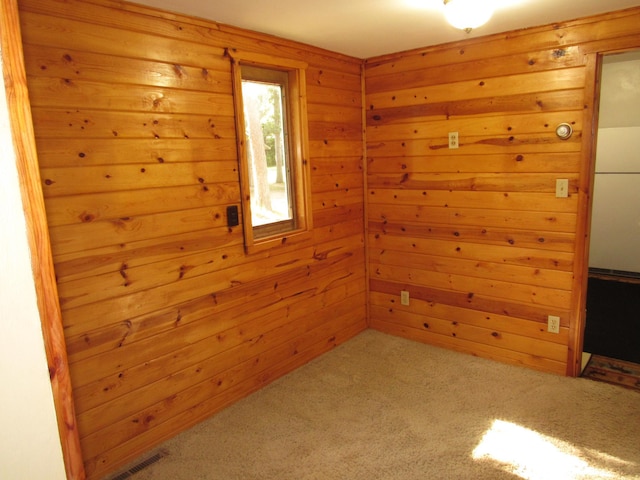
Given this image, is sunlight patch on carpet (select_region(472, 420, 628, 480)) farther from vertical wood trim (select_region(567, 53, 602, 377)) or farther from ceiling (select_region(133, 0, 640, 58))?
ceiling (select_region(133, 0, 640, 58))

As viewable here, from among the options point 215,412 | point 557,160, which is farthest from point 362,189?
point 215,412

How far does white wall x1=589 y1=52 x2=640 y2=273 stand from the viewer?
454 cm

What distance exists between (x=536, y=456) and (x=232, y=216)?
6.62 feet

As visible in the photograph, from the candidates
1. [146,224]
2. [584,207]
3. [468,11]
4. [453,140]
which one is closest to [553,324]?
[584,207]

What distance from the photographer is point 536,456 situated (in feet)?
7.13

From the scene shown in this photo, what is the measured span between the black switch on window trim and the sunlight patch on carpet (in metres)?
1.76

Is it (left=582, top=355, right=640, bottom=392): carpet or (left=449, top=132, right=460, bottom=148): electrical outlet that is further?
(left=449, top=132, right=460, bottom=148): electrical outlet

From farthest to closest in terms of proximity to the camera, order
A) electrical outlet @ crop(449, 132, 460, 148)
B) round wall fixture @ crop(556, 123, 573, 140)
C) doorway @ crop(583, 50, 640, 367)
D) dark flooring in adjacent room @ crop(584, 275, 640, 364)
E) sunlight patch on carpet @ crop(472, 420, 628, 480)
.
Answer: doorway @ crop(583, 50, 640, 367), dark flooring in adjacent room @ crop(584, 275, 640, 364), electrical outlet @ crop(449, 132, 460, 148), round wall fixture @ crop(556, 123, 573, 140), sunlight patch on carpet @ crop(472, 420, 628, 480)

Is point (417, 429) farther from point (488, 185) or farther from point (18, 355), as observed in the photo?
point (18, 355)

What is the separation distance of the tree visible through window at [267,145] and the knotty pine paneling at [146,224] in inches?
7.7

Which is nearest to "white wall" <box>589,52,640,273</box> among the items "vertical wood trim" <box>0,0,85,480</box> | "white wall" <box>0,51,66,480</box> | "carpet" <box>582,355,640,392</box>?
"carpet" <box>582,355,640,392</box>

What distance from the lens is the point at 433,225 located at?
3.33 metres

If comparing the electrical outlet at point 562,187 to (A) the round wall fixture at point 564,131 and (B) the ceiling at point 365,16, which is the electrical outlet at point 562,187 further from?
(B) the ceiling at point 365,16

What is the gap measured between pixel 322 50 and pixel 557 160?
1721 millimetres
